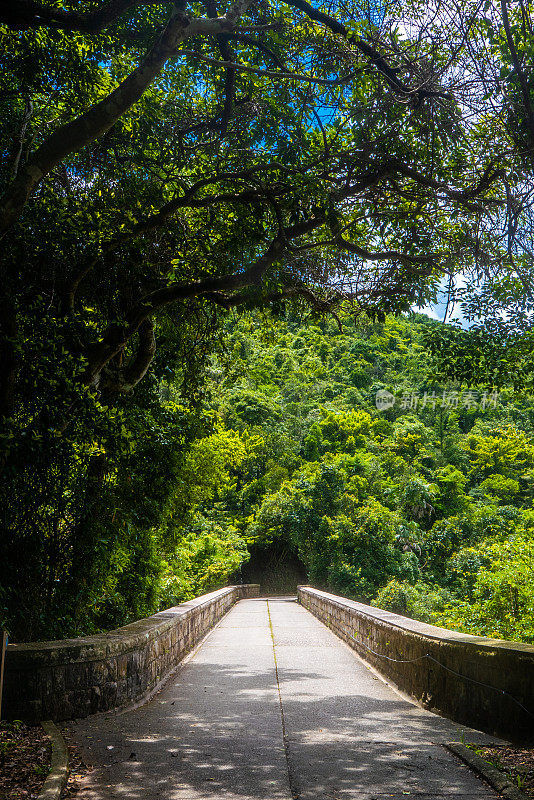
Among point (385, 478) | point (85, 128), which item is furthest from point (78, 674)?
point (385, 478)

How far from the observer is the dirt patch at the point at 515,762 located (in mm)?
3785

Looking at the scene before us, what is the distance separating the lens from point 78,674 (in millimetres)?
5348

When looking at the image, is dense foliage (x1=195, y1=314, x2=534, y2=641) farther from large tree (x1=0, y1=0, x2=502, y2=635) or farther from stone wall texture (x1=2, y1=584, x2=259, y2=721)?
stone wall texture (x1=2, y1=584, x2=259, y2=721)

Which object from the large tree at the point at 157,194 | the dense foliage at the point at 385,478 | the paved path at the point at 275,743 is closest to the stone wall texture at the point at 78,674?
the paved path at the point at 275,743

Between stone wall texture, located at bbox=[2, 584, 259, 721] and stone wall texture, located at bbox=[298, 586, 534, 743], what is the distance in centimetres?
263

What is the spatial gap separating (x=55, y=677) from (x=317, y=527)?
24.4m

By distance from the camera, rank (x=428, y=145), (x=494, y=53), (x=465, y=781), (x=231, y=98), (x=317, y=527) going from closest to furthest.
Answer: (x=465, y=781) → (x=494, y=53) → (x=428, y=145) → (x=231, y=98) → (x=317, y=527)

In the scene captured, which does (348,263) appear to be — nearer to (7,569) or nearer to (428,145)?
(428,145)

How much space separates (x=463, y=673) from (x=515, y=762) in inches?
45.5

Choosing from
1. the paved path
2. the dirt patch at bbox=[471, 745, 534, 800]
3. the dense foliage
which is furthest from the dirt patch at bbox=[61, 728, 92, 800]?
the dense foliage

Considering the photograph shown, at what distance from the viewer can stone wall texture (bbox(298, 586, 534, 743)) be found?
14.9 ft

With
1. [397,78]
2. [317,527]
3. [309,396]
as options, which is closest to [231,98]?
[397,78]

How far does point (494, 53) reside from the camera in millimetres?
5887

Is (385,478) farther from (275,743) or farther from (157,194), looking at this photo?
(275,743)
